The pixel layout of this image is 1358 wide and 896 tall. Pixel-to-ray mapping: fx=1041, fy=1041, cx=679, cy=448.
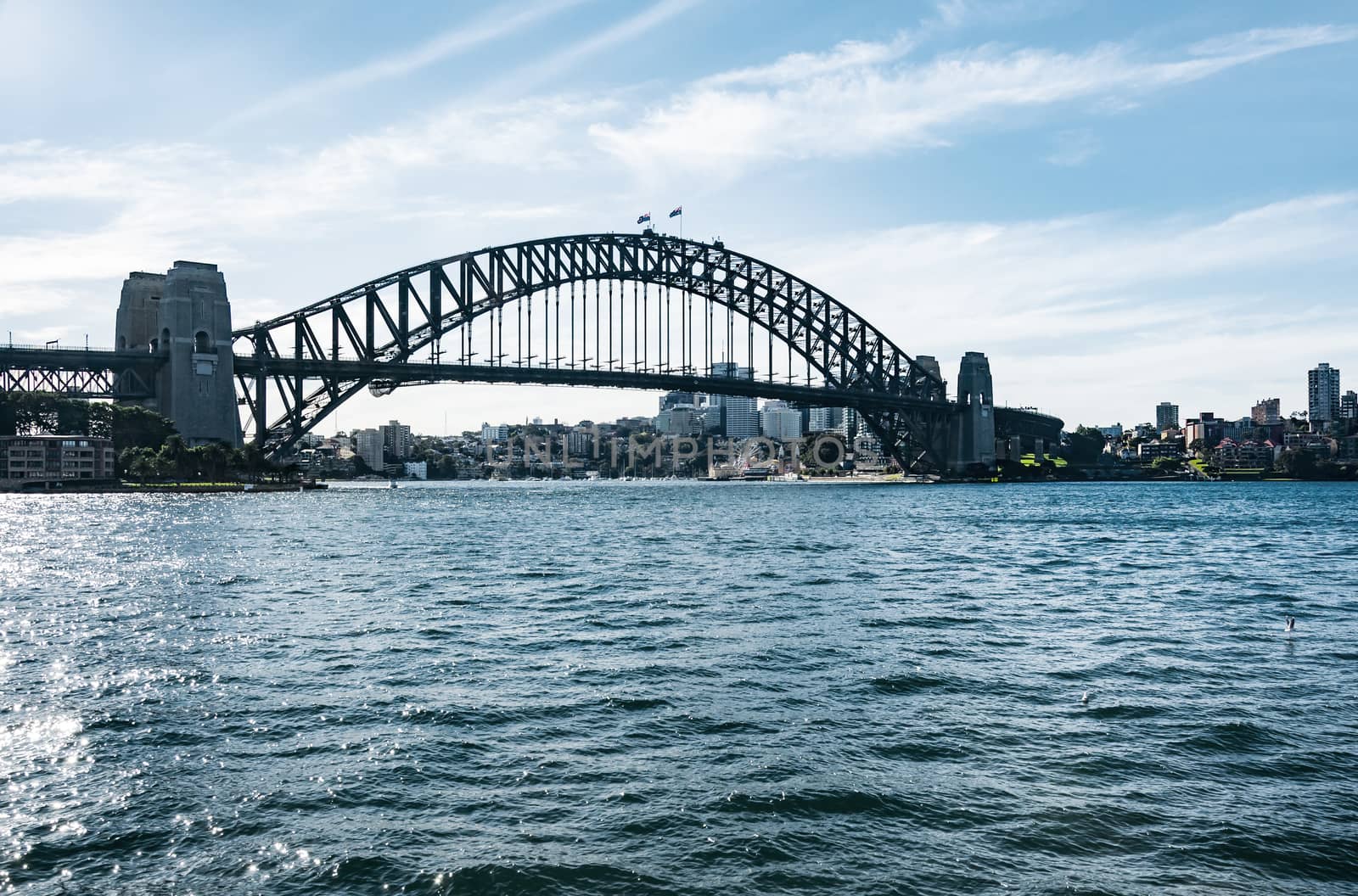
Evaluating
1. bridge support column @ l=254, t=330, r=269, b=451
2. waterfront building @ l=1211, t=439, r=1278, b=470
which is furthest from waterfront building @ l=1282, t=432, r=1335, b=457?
bridge support column @ l=254, t=330, r=269, b=451

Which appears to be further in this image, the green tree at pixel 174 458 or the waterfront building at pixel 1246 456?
the waterfront building at pixel 1246 456

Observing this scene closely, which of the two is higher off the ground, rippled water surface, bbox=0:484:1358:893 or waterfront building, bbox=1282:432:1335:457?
waterfront building, bbox=1282:432:1335:457

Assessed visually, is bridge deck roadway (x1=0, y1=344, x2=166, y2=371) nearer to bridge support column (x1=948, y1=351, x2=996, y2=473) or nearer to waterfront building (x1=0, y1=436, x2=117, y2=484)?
waterfront building (x1=0, y1=436, x2=117, y2=484)

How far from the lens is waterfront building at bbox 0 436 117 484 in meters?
95.9

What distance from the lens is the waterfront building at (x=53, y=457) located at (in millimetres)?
95950

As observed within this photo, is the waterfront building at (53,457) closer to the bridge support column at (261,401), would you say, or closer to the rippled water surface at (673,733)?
the bridge support column at (261,401)

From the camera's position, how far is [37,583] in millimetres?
28328

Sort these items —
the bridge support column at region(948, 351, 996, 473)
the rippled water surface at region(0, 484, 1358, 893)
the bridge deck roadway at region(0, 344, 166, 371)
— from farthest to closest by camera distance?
the bridge support column at region(948, 351, 996, 473) < the bridge deck roadway at region(0, 344, 166, 371) < the rippled water surface at region(0, 484, 1358, 893)

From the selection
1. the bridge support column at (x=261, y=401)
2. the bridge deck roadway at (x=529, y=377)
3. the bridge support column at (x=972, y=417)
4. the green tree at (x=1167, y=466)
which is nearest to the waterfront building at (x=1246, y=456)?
the green tree at (x=1167, y=466)

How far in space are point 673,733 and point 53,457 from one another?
337ft

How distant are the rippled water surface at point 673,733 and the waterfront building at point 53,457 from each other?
7618cm

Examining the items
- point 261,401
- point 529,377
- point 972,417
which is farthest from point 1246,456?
point 261,401

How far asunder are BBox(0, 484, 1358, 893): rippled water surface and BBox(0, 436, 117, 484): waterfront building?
Answer: 2999 inches

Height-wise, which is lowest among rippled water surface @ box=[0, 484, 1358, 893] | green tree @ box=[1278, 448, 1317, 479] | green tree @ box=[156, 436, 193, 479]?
rippled water surface @ box=[0, 484, 1358, 893]
